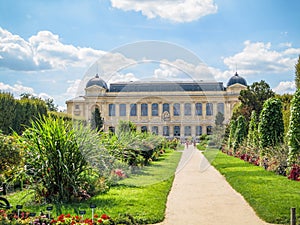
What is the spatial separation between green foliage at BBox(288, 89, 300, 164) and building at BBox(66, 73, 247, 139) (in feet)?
107

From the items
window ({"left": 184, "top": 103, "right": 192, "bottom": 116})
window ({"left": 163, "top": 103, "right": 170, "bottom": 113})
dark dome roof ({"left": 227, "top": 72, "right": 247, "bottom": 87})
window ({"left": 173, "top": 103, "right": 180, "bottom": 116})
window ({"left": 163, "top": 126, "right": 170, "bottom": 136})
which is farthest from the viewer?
dark dome roof ({"left": 227, "top": 72, "right": 247, "bottom": 87})

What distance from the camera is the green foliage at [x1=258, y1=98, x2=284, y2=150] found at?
14711mm

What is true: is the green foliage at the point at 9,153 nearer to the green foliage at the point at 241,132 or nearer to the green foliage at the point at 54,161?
the green foliage at the point at 54,161

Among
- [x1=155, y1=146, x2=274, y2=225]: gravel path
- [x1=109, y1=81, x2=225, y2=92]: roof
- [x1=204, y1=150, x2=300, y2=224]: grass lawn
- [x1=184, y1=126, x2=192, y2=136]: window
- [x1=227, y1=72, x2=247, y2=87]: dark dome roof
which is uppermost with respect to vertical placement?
[x1=227, y1=72, x2=247, y2=87]: dark dome roof

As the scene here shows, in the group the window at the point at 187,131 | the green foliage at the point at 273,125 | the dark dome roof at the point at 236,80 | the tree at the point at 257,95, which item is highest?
the dark dome roof at the point at 236,80

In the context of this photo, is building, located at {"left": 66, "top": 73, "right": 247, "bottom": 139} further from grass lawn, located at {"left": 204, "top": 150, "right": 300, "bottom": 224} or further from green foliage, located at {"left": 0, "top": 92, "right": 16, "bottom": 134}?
grass lawn, located at {"left": 204, "top": 150, "right": 300, "bottom": 224}

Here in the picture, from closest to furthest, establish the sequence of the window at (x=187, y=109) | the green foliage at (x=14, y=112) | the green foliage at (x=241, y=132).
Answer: the green foliage at (x=14, y=112) → the green foliage at (x=241, y=132) → the window at (x=187, y=109)

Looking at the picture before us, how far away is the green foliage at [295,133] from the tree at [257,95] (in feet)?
45.3

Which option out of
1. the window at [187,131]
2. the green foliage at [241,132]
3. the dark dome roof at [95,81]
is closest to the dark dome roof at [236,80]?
the window at [187,131]

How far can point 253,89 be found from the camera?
26.3 meters

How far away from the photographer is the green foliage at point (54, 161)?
25.1 feet

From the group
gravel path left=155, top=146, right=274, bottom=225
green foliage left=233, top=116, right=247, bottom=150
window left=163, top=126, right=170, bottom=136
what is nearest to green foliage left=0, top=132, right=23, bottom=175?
gravel path left=155, top=146, right=274, bottom=225

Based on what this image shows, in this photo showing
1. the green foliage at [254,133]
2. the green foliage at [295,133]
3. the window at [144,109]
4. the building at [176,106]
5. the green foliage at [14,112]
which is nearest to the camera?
the green foliage at [295,133]

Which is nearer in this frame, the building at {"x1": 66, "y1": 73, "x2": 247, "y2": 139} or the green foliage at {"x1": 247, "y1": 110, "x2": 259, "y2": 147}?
the green foliage at {"x1": 247, "y1": 110, "x2": 259, "y2": 147}
